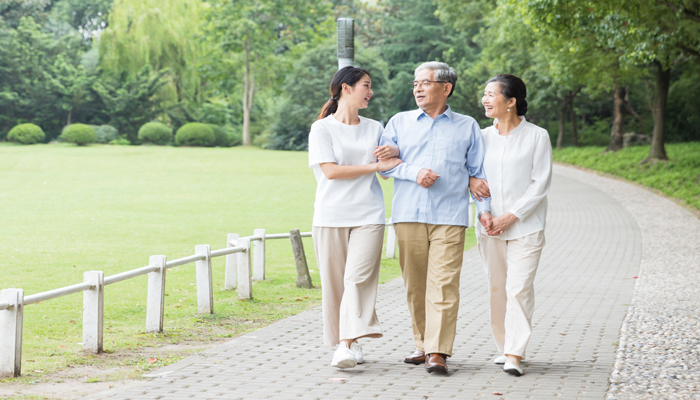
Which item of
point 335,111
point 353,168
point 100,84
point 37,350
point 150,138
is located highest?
point 100,84

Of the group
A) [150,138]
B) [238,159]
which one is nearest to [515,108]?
[238,159]

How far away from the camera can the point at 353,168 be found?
474cm

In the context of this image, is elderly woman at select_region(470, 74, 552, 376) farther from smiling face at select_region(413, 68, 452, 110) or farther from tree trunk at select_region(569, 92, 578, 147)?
tree trunk at select_region(569, 92, 578, 147)

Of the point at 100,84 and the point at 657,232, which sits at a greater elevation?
→ the point at 100,84

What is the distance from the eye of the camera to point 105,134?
48531 millimetres

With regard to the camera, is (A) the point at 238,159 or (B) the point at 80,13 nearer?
(A) the point at 238,159

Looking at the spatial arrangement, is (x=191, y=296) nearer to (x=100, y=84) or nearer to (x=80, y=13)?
(x=100, y=84)

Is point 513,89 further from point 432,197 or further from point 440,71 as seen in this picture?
point 432,197

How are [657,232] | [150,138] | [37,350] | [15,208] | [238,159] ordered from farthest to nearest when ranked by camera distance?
[150,138]
[238,159]
[15,208]
[657,232]
[37,350]

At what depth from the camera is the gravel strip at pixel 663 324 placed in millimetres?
4582

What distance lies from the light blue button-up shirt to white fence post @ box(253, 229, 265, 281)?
4496 mm

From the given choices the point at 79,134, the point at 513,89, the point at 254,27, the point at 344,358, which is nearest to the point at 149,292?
the point at 344,358

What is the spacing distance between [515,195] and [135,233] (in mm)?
11815

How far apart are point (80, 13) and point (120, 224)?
54.7m
